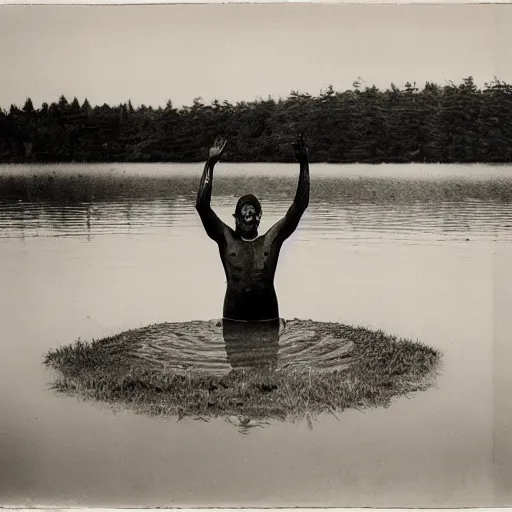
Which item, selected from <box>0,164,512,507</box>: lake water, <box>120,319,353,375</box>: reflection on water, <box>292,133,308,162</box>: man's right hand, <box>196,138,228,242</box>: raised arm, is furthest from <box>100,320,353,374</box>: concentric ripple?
<box>292,133,308,162</box>: man's right hand

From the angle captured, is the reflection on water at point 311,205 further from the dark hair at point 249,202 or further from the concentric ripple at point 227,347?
the concentric ripple at point 227,347

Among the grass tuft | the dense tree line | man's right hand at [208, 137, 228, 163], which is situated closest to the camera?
the grass tuft

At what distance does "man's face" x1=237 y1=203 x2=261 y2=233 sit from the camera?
4.90m

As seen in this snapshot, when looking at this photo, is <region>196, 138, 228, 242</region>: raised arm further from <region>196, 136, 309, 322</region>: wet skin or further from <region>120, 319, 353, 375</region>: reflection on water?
<region>120, 319, 353, 375</region>: reflection on water

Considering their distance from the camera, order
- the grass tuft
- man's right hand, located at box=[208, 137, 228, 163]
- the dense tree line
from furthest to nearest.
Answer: the dense tree line, man's right hand, located at box=[208, 137, 228, 163], the grass tuft

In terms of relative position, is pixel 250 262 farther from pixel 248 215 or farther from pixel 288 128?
pixel 288 128

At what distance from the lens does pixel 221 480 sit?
4.45 metres

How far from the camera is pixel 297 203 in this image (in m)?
4.78

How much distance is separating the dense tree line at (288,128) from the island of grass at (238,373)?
1.34 meters

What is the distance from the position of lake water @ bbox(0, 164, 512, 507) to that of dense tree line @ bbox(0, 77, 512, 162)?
128 millimetres

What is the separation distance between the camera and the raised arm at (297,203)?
4.70 m

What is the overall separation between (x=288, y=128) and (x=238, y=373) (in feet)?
6.05

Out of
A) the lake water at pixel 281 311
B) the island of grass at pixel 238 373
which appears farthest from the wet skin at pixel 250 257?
the island of grass at pixel 238 373

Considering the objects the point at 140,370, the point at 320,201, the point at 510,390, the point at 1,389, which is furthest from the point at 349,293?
the point at 1,389
